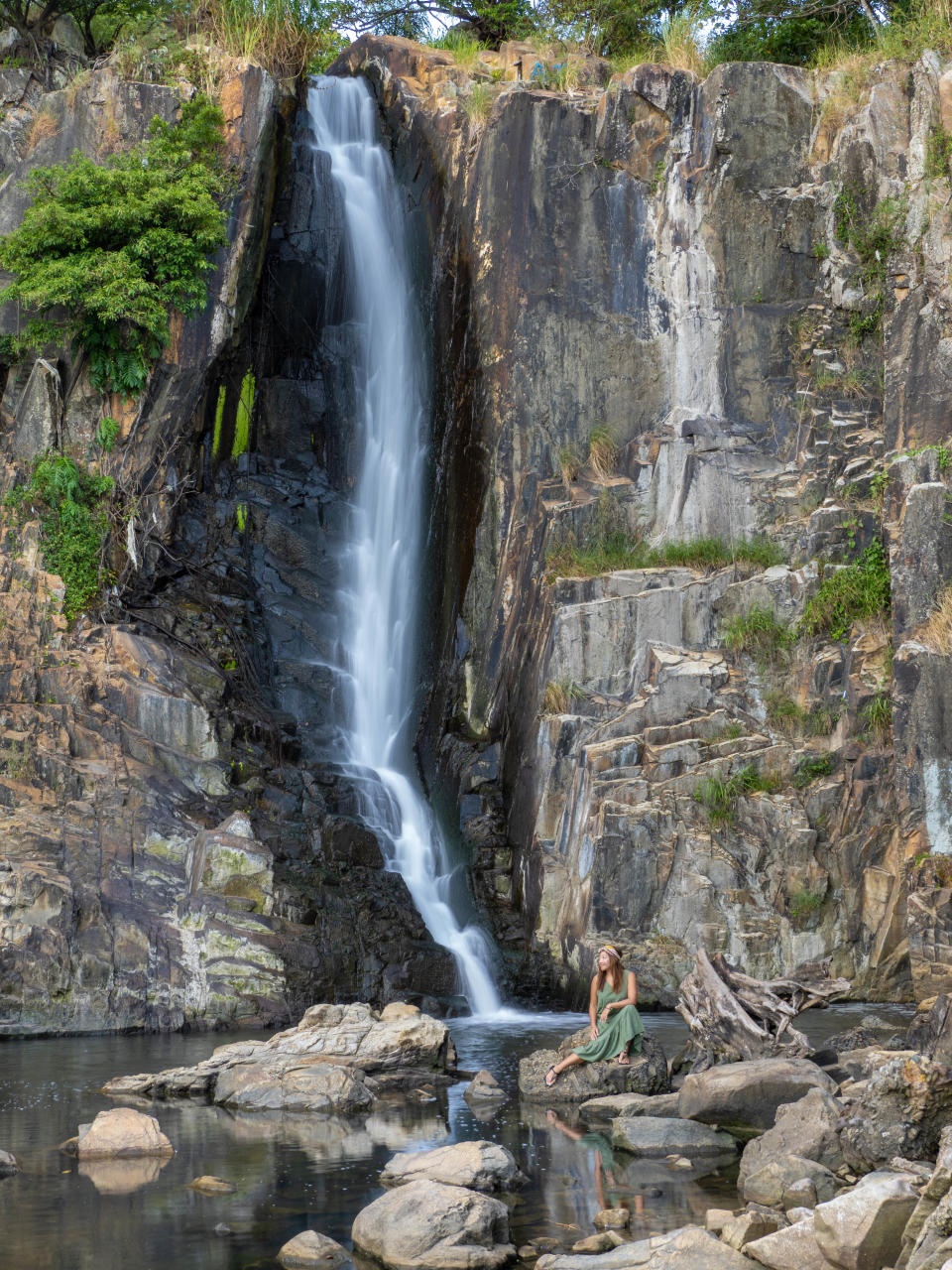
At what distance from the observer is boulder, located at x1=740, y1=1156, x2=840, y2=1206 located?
8.41 m

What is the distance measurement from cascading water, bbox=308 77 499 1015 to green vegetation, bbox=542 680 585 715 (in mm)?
2866

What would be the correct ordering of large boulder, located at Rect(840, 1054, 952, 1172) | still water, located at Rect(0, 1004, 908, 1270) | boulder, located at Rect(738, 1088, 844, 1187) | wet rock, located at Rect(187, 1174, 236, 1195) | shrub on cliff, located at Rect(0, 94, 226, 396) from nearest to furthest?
still water, located at Rect(0, 1004, 908, 1270)
large boulder, located at Rect(840, 1054, 952, 1172)
wet rock, located at Rect(187, 1174, 236, 1195)
boulder, located at Rect(738, 1088, 844, 1187)
shrub on cliff, located at Rect(0, 94, 226, 396)

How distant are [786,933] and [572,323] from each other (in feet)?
36.8

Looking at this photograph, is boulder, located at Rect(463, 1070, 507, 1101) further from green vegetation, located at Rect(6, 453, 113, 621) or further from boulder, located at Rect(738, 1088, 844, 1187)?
green vegetation, located at Rect(6, 453, 113, 621)

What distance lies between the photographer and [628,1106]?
11.1 m

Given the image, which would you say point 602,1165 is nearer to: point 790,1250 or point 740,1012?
point 790,1250

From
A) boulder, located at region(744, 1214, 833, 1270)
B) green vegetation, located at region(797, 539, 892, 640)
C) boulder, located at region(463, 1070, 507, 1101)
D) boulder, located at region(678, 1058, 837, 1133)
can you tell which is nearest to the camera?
boulder, located at region(744, 1214, 833, 1270)

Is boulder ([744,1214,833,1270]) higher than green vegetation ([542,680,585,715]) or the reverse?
the reverse

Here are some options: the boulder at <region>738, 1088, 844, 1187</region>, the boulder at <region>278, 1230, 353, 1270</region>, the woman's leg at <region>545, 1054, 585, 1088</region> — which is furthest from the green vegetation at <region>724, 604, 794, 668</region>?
the boulder at <region>278, 1230, 353, 1270</region>

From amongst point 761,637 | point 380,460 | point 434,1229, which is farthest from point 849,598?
point 434,1229

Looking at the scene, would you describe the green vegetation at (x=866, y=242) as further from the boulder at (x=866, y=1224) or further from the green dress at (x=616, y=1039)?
the boulder at (x=866, y=1224)

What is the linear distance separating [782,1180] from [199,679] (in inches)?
556

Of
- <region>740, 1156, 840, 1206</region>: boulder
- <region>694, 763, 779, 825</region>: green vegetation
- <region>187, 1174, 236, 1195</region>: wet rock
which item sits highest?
<region>694, 763, 779, 825</region>: green vegetation

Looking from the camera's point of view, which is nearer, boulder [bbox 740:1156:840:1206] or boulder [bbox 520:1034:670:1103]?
boulder [bbox 740:1156:840:1206]
